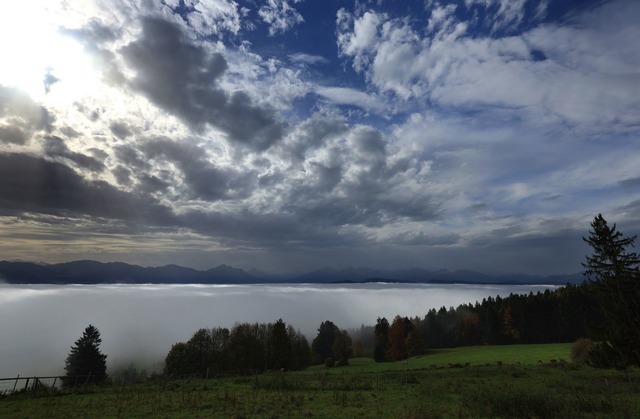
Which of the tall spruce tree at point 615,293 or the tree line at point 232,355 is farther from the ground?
the tall spruce tree at point 615,293

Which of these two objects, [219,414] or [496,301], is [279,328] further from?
[496,301]

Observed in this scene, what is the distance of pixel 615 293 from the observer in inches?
1326

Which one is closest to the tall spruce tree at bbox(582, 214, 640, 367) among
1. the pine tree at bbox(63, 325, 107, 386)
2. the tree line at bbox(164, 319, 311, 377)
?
the tree line at bbox(164, 319, 311, 377)

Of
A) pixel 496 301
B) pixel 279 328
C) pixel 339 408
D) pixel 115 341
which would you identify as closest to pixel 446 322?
pixel 496 301

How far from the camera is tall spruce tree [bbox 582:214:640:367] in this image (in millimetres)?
33062

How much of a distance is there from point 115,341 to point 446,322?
18617cm

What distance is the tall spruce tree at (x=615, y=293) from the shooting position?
108 ft

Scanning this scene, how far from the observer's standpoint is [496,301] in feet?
411

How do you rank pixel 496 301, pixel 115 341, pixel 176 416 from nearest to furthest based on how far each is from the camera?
pixel 176 416
pixel 496 301
pixel 115 341

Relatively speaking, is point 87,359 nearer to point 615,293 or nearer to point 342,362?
point 342,362

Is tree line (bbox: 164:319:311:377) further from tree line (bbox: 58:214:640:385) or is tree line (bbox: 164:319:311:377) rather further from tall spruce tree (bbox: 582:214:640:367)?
tall spruce tree (bbox: 582:214:640:367)

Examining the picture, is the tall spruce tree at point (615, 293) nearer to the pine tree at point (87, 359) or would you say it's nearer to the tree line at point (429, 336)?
the tree line at point (429, 336)

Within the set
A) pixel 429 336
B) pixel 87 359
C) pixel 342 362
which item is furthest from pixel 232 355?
pixel 429 336

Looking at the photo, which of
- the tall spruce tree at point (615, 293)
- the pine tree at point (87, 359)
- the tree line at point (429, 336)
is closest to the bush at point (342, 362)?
the tree line at point (429, 336)
